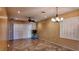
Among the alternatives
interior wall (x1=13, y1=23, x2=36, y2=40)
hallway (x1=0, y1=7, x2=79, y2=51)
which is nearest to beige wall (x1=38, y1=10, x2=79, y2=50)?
hallway (x1=0, y1=7, x2=79, y2=51)

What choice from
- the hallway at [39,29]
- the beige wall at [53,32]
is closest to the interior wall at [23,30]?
the hallway at [39,29]

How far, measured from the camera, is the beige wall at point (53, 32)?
6.43 feet

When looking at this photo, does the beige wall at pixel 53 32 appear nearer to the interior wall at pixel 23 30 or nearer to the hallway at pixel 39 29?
the hallway at pixel 39 29

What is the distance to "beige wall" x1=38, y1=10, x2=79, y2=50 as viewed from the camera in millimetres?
1959

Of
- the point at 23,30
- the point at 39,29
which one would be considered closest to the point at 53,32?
the point at 39,29

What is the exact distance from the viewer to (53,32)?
219 centimetres

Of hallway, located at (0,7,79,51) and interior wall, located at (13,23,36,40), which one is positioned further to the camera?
interior wall, located at (13,23,36,40)

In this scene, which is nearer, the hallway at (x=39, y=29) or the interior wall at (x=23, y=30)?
the hallway at (x=39, y=29)

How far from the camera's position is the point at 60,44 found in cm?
199

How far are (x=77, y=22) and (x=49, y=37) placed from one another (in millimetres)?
649

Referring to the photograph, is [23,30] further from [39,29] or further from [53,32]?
[53,32]

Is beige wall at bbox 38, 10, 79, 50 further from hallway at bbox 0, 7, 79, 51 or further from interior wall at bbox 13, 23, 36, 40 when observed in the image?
interior wall at bbox 13, 23, 36, 40
